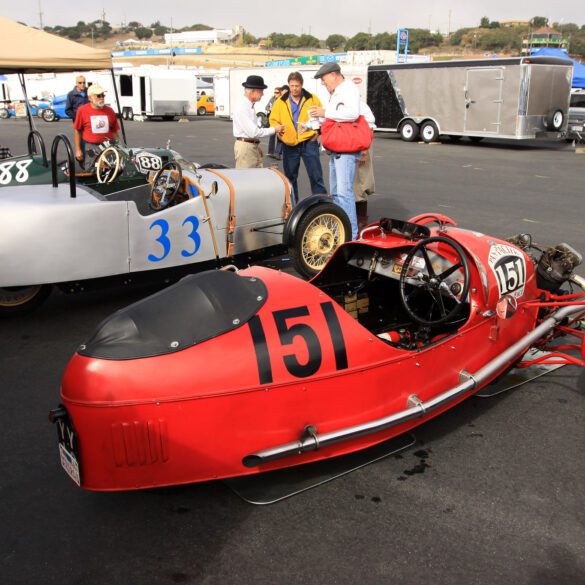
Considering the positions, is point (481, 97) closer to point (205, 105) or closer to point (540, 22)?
point (205, 105)

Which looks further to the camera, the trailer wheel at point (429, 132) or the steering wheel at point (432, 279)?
the trailer wheel at point (429, 132)

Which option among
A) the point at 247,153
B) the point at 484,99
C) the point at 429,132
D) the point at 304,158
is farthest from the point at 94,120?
the point at 429,132

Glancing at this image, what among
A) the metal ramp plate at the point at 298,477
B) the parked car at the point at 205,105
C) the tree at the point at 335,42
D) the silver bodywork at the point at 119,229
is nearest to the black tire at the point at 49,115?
the parked car at the point at 205,105

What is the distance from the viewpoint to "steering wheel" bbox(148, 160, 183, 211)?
5.57 m

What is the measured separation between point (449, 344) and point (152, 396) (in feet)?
5.51

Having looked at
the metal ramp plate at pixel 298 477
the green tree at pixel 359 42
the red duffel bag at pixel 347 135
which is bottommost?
the metal ramp plate at pixel 298 477

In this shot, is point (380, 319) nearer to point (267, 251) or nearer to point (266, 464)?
point (266, 464)

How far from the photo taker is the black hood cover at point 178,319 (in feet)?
9.08

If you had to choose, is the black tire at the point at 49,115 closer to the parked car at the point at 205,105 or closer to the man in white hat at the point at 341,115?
the parked car at the point at 205,105

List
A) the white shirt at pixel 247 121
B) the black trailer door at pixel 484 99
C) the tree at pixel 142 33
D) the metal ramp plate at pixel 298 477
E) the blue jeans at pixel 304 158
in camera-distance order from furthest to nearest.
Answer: the tree at pixel 142 33 → the black trailer door at pixel 484 99 → the blue jeans at pixel 304 158 → the white shirt at pixel 247 121 → the metal ramp plate at pixel 298 477

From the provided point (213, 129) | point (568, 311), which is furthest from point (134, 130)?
point (568, 311)

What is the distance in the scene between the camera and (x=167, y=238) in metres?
5.44

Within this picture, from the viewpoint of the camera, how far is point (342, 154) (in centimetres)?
690

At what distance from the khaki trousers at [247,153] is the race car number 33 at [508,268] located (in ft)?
14.9
